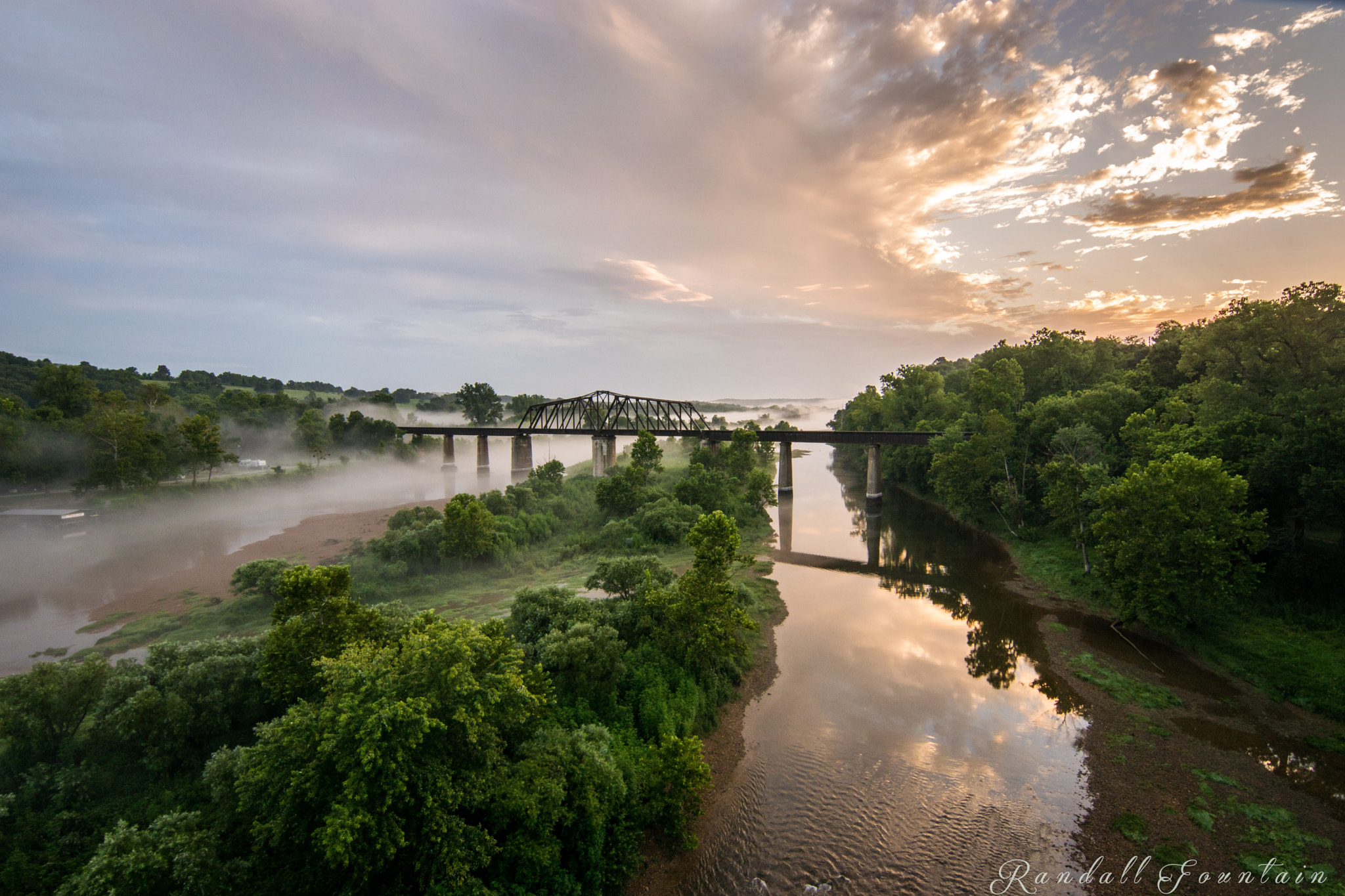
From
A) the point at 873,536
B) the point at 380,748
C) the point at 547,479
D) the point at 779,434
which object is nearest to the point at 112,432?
the point at 547,479

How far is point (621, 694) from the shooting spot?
21.8 metres

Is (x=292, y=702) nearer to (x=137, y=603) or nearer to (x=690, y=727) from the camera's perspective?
(x=690, y=727)

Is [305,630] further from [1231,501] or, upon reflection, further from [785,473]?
[785,473]

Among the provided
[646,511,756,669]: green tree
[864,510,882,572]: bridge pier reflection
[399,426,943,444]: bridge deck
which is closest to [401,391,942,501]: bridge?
[399,426,943,444]: bridge deck

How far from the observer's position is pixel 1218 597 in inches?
1055

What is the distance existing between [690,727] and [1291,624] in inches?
1350

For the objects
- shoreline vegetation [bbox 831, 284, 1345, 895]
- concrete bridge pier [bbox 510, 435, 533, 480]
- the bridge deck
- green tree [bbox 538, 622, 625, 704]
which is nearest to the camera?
shoreline vegetation [bbox 831, 284, 1345, 895]

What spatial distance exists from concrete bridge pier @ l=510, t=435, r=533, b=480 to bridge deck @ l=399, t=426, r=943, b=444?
68.6 inches

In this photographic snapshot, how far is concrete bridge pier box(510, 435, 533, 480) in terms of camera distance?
382 feet

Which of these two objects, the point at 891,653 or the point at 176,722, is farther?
the point at 891,653

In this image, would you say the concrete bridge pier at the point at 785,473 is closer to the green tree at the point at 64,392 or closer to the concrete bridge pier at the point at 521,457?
the concrete bridge pier at the point at 521,457

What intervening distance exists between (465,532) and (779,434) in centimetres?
5390

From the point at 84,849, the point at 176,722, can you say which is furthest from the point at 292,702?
the point at 84,849

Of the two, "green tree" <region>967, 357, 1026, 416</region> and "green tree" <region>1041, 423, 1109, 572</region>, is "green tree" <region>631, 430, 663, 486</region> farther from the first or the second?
"green tree" <region>967, 357, 1026, 416</region>
